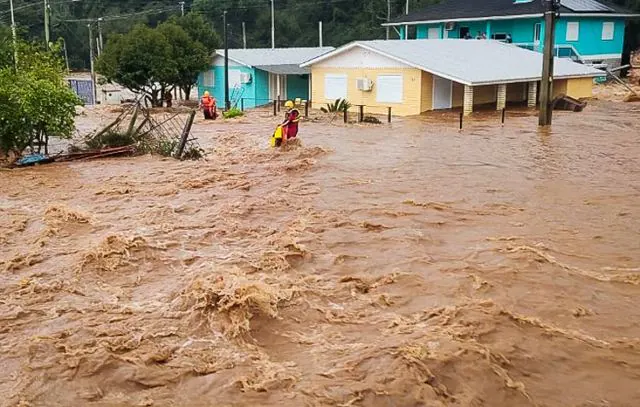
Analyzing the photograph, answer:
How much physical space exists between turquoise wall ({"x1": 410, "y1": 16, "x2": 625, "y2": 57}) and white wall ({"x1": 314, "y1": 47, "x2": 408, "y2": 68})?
16.3 m

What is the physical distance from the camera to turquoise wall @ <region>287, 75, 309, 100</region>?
42.6 meters

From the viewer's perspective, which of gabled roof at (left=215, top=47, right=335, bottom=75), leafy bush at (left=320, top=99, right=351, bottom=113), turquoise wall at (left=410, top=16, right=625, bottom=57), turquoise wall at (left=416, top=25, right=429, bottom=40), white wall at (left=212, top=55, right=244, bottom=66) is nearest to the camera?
leafy bush at (left=320, top=99, right=351, bottom=113)

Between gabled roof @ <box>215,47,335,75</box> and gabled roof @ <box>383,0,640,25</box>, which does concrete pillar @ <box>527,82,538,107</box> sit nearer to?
gabled roof @ <box>383,0,640,25</box>

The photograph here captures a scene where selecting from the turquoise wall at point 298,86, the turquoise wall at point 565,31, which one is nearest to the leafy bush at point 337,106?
the turquoise wall at point 298,86

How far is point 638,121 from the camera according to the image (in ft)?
91.8

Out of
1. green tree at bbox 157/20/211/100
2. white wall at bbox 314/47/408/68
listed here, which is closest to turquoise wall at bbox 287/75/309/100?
green tree at bbox 157/20/211/100

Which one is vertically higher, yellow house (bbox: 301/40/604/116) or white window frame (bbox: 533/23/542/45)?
white window frame (bbox: 533/23/542/45)

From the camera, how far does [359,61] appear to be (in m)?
33.9

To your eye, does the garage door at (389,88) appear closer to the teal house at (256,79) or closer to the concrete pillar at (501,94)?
the concrete pillar at (501,94)

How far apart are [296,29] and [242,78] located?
30.4m

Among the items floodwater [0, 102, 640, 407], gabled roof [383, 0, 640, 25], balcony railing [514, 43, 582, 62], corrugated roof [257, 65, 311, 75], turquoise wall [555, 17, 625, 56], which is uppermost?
gabled roof [383, 0, 640, 25]

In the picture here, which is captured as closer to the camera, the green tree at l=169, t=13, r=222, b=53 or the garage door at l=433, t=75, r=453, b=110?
the garage door at l=433, t=75, r=453, b=110

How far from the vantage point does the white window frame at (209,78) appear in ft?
143

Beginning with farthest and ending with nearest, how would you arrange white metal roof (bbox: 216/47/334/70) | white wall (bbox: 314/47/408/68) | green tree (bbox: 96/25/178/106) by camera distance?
white metal roof (bbox: 216/47/334/70), green tree (bbox: 96/25/178/106), white wall (bbox: 314/47/408/68)
